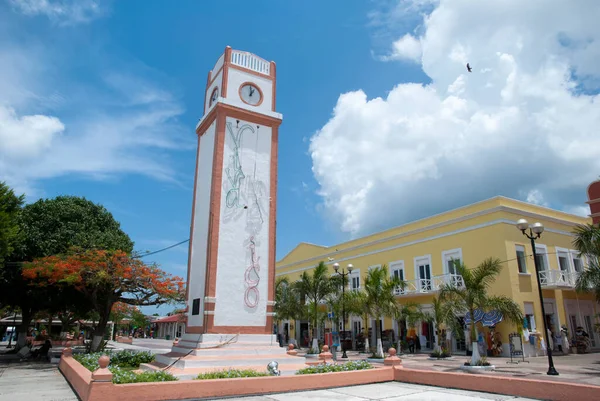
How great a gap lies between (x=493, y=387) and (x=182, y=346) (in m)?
10.3

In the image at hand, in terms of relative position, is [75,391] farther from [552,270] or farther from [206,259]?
[552,270]

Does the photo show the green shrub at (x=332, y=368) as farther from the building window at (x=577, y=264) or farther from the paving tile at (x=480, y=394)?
the building window at (x=577, y=264)

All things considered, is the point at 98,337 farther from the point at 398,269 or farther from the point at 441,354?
the point at 398,269

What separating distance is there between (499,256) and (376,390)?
51.8 feet

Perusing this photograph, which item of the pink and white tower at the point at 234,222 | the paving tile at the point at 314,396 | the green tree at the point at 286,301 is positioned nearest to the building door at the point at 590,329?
the green tree at the point at 286,301

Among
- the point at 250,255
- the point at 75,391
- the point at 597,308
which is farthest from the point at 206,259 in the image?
the point at 597,308

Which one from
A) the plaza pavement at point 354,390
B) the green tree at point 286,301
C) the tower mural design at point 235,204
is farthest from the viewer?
the green tree at point 286,301

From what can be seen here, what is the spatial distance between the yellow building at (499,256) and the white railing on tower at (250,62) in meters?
15.6

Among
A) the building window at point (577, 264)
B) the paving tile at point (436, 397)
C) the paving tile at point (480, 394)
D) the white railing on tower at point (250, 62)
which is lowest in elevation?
the paving tile at point (436, 397)

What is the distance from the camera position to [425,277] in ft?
95.3

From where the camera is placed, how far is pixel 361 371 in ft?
43.2

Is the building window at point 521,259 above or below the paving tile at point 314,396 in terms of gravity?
above

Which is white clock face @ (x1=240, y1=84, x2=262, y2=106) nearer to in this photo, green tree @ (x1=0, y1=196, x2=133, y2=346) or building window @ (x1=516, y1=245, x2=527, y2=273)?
green tree @ (x1=0, y1=196, x2=133, y2=346)

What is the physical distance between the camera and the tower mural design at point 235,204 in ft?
51.4
